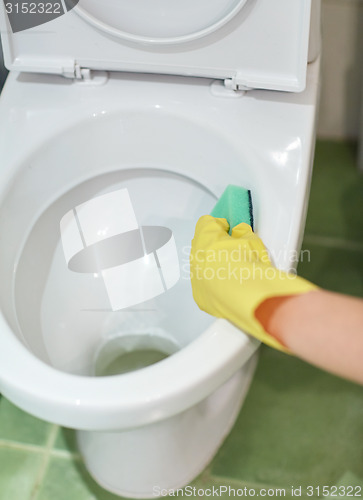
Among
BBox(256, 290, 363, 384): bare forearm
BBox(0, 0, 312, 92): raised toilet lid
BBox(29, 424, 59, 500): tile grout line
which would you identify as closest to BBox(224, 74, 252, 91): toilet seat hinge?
BBox(0, 0, 312, 92): raised toilet lid

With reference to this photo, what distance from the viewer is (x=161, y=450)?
90 cm

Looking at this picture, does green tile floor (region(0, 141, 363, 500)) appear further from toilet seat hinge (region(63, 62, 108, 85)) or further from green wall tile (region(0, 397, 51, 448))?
toilet seat hinge (region(63, 62, 108, 85))

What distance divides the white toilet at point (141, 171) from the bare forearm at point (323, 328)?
67 millimetres

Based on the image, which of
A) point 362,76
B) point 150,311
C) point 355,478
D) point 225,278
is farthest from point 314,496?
point 362,76

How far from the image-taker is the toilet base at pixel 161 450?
2.94 feet

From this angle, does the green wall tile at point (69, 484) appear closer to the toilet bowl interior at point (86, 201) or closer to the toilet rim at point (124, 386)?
the toilet bowl interior at point (86, 201)

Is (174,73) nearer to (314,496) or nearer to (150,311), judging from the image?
(150,311)

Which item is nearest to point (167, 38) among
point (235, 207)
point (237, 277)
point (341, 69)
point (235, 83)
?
point (235, 83)

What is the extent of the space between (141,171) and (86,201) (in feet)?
0.30

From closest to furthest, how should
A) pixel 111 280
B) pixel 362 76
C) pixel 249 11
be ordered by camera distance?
pixel 249 11, pixel 111 280, pixel 362 76

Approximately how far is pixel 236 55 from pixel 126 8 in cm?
15

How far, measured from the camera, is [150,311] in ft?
3.00

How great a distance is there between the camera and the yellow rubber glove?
60cm

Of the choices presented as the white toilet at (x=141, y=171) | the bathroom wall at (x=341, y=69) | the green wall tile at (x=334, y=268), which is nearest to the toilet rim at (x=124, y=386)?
the white toilet at (x=141, y=171)
